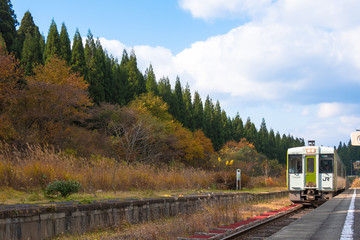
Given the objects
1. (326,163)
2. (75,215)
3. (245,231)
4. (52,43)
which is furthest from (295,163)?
(52,43)

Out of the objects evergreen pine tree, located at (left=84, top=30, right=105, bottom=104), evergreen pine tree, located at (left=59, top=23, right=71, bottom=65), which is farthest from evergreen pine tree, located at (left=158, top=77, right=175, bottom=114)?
evergreen pine tree, located at (left=59, top=23, right=71, bottom=65)

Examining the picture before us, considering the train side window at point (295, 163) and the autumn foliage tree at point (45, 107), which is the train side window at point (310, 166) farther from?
the autumn foliage tree at point (45, 107)

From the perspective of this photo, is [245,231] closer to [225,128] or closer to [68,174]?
[68,174]

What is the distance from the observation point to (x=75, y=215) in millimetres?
8742

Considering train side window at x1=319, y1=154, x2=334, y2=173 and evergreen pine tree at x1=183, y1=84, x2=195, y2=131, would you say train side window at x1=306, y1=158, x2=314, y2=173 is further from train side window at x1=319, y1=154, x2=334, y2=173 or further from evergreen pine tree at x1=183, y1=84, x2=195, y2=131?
evergreen pine tree at x1=183, y1=84, x2=195, y2=131

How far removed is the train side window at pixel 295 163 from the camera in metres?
20.9

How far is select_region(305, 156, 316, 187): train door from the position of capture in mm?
20422

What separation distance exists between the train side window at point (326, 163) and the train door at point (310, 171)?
37cm

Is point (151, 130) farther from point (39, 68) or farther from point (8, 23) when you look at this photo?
point (8, 23)

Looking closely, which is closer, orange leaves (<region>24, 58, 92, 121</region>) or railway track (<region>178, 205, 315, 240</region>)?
railway track (<region>178, 205, 315, 240</region>)

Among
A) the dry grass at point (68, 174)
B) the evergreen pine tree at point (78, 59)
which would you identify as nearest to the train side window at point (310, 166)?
the dry grass at point (68, 174)

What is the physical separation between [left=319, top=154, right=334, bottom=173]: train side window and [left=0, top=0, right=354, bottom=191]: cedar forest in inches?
399

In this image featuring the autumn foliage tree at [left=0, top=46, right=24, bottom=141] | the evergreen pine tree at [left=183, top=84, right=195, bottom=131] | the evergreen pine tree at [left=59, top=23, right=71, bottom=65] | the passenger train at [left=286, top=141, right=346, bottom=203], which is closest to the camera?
the passenger train at [left=286, top=141, right=346, bottom=203]

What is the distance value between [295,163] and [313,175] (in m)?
1.15
